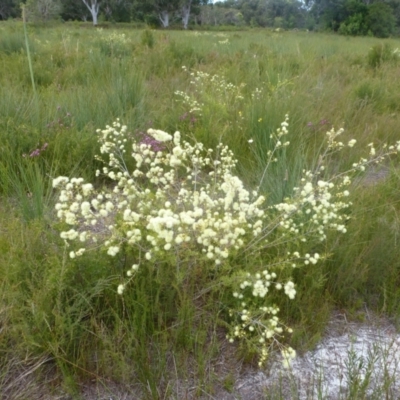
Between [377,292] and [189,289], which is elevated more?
[189,289]

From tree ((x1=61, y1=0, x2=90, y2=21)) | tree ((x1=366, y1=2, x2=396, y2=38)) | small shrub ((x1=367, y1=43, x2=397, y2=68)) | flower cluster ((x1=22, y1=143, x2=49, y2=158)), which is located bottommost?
flower cluster ((x1=22, y1=143, x2=49, y2=158))

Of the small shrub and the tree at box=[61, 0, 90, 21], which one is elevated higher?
the tree at box=[61, 0, 90, 21]

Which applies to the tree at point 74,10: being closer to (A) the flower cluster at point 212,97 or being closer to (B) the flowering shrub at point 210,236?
(A) the flower cluster at point 212,97

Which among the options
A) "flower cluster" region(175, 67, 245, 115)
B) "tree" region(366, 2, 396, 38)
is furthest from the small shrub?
"tree" region(366, 2, 396, 38)

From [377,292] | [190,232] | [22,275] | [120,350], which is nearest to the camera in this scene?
[190,232]

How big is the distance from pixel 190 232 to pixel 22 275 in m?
0.83

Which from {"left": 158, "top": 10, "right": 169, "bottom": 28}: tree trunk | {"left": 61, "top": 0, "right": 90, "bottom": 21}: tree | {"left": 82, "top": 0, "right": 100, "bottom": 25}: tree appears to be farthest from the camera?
{"left": 158, "top": 10, "right": 169, "bottom": 28}: tree trunk

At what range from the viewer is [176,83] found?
5.29 meters

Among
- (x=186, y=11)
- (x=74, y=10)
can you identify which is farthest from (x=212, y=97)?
(x=186, y=11)

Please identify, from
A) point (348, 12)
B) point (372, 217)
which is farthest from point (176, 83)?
point (348, 12)

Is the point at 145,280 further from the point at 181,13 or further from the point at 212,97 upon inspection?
the point at 181,13

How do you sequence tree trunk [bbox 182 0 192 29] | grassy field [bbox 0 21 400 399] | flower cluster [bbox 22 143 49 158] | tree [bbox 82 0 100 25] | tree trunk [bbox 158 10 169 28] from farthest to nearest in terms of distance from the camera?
tree trunk [bbox 182 0 192 29] → tree trunk [bbox 158 10 169 28] → tree [bbox 82 0 100 25] → flower cluster [bbox 22 143 49 158] → grassy field [bbox 0 21 400 399]

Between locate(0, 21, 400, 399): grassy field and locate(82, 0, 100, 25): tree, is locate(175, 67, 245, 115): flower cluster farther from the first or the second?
locate(82, 0, 100, 25): tree

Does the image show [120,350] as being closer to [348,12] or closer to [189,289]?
[189,289]
